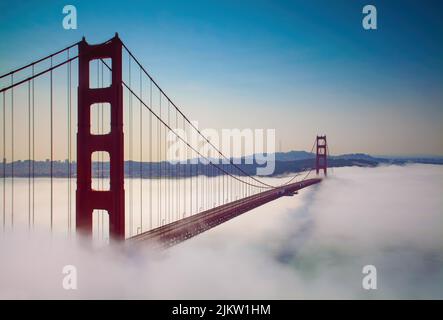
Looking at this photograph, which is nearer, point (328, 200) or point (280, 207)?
point (328, 200)

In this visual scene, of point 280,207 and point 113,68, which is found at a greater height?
point 113,68

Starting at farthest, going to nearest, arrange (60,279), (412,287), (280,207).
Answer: (280,207), (412,287), (60,279)
